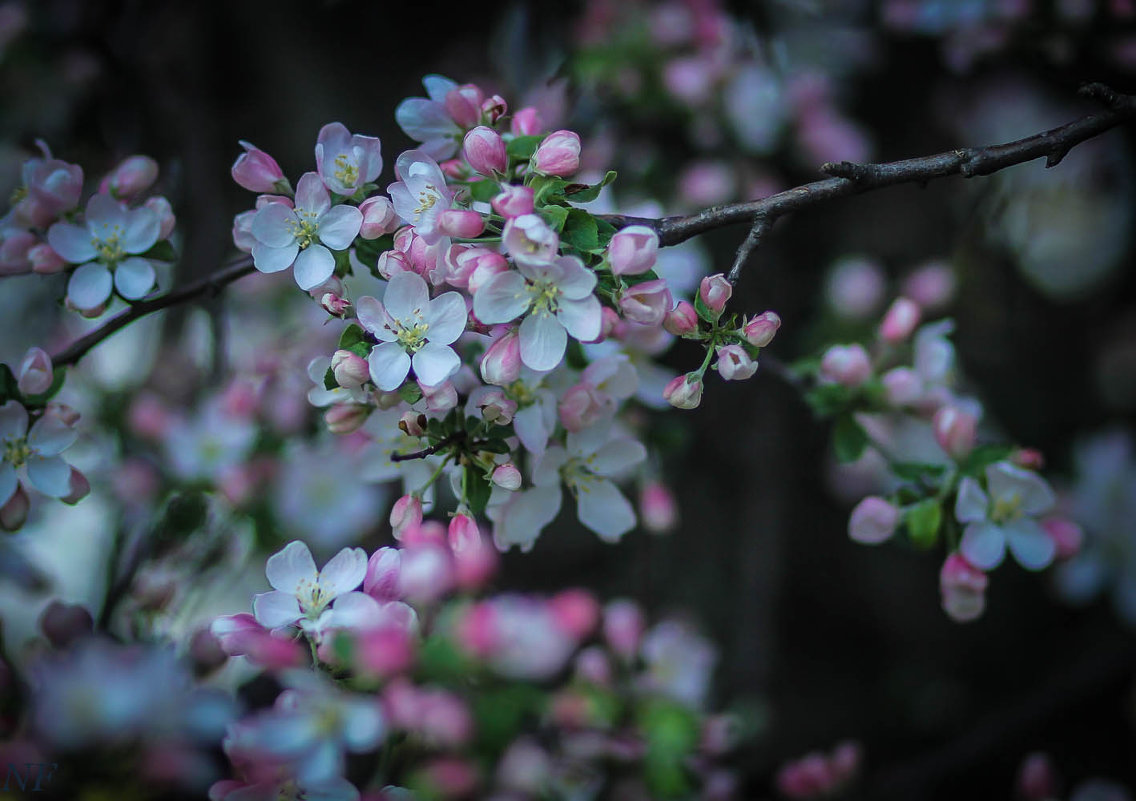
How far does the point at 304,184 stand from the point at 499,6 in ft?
2.46

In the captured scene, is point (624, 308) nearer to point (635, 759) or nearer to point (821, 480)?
point (635, 759)

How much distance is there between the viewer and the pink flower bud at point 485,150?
687 millimetres

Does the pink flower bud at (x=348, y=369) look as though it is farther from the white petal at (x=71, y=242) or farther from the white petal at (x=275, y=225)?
the white petal at (x=71, y=242)

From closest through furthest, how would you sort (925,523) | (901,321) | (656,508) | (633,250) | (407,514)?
1. (633,250)
2. (407,514)
3. (925,523)
4. (901,321)
5. (656,508)

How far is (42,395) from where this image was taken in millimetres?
771

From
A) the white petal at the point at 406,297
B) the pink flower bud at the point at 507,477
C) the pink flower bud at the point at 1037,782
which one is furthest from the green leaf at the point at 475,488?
the pink flower bud at the point at 1037,782

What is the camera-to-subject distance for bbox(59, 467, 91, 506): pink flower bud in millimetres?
776

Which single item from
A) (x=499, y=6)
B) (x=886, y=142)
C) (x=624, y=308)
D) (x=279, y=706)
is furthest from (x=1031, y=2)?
(x=279, y=706)

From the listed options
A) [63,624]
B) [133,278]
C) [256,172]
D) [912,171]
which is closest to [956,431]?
[912,171]

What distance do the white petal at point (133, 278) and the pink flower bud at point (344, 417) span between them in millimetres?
231

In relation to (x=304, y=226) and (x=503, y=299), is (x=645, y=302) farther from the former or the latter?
(x=304, y=226)

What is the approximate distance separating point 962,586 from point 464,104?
70 centimetres

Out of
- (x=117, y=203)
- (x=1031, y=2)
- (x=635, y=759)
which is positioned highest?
(x=1031, y=2)

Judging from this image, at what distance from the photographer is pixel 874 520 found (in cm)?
84
